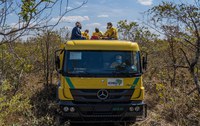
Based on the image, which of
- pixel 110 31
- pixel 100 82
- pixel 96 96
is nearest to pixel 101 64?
pixel 100 82

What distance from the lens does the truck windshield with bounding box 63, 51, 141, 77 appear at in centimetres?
725

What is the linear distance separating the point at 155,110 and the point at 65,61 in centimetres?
377

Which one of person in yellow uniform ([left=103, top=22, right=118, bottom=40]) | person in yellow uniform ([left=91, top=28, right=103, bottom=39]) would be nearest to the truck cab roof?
person in yellow uniform ([left=91, top=28, right=103, bottom=39])

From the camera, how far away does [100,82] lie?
282 inches

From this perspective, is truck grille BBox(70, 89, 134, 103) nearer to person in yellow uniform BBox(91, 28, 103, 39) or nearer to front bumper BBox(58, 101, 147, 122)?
front bumper BBox(58, 101, 147, 122)

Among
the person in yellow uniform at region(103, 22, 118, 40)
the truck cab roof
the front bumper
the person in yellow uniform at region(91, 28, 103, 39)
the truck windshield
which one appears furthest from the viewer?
the person in yellow uniform at region(103, 22, 118, 40)

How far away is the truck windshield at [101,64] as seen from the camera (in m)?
7.25

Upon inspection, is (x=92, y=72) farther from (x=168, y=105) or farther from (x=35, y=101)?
(x=35, y=101)

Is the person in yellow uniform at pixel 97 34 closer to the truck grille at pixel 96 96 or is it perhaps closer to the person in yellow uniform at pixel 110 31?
the person in yellow uniform at pixel 110 31

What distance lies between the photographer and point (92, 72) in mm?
7242

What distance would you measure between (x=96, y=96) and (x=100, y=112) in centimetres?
40

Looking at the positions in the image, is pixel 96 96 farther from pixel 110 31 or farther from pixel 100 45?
pixel 110 31

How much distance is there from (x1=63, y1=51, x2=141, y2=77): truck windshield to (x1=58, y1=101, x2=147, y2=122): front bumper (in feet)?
2.38

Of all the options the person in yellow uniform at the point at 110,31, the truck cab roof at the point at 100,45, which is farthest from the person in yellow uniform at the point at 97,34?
the truck cab roof at the point at 100,45
